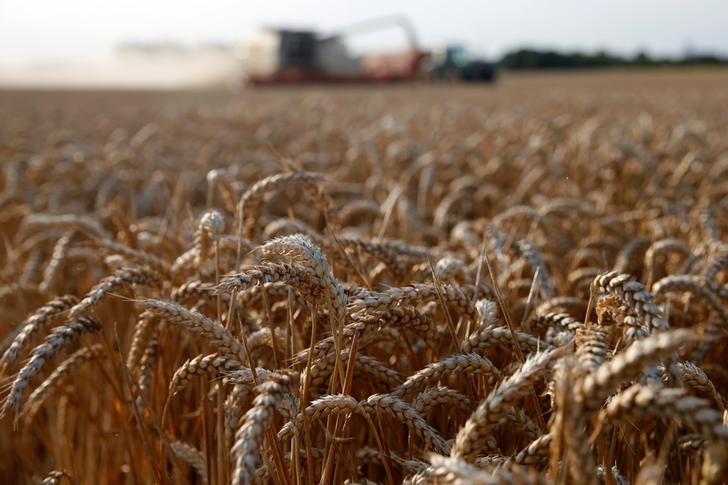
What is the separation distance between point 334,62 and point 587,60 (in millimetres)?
42249

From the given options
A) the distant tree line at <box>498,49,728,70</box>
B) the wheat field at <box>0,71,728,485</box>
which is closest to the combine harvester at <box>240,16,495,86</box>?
the wheat field at <box>0,71,728,485</box>

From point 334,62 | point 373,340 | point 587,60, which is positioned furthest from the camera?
point 587,60

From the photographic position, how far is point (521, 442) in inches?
61.6

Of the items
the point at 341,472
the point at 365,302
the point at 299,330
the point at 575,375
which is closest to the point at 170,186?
the point at 299,330

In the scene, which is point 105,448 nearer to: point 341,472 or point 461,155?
point 341,472

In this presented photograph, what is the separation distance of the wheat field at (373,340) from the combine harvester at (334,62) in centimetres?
2974

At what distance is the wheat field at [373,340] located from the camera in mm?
1030

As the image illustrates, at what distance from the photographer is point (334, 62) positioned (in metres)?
37.7

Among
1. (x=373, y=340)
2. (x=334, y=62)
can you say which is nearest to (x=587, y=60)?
(x=334, y=62)

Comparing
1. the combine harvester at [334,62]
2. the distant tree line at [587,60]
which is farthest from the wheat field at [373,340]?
the distant tree line at [587,60]

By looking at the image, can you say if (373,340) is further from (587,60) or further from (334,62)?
(587,60)

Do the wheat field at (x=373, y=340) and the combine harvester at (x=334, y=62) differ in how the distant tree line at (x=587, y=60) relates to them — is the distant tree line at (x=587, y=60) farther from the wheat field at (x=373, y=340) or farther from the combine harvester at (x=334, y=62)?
the wheat field at (x=373, y=340)

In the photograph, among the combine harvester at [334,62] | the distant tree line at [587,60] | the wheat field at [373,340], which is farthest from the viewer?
the distant tree line at [587,60]

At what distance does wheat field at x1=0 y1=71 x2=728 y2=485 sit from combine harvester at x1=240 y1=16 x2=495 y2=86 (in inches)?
1171
